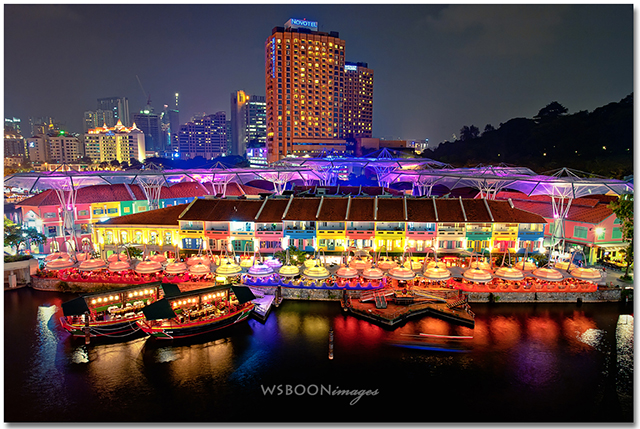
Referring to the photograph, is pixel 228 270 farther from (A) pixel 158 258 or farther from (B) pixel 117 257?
(B) pixel 117 257

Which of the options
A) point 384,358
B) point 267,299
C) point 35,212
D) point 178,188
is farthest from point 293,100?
point 384,358

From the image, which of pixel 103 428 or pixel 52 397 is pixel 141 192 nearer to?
pixel 52 397

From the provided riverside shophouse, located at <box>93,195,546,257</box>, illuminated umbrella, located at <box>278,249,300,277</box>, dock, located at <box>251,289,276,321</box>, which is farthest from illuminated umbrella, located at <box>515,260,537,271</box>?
dock, located at <box>251,289,276,321</box>

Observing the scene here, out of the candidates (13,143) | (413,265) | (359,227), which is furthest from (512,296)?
Result: (13,143)

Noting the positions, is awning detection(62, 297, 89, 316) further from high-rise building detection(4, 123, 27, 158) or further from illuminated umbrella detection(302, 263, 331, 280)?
high-rise building detection(4, 123, 27, 158)

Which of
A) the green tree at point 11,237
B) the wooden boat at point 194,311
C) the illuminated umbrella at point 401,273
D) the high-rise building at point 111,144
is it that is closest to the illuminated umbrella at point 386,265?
the illuminated umbrella at point 401,273

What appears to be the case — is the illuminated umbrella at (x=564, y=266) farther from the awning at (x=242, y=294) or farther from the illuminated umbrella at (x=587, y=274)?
the awning at (x=242, y=294)
